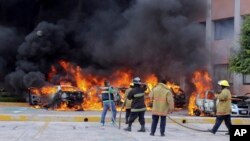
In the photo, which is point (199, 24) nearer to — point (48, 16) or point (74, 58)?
point (74, 58)

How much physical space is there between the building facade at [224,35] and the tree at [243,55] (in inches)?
130

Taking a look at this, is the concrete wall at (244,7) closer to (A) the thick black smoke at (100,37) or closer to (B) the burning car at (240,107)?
(A) the thick black smoke at (100,37)

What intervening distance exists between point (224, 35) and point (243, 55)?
687 centimetres

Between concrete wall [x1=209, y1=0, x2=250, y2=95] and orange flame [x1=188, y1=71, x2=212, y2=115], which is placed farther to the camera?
concrete wall [x1=209, y1=0, x2=250, y2=95]

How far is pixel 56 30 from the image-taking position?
33.1 meters

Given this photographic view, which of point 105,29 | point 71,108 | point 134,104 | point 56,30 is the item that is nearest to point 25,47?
point 56,30

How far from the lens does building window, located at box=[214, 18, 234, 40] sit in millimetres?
31000

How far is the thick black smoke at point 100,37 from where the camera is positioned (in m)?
29.7

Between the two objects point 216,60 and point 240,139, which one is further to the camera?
point 216,60

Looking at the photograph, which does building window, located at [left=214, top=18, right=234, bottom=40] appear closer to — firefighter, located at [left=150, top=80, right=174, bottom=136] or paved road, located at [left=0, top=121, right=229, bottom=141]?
paved road, located at [left=0, top=121, right=229, bottom=141]

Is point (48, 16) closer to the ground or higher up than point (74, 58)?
higher up

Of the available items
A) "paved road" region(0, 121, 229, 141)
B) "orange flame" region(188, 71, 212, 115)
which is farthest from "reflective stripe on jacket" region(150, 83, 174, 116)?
"orange flame" region(188, 71, 212, 115)

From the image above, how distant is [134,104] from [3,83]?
74.2 ft

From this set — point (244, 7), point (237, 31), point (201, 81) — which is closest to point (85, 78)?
point (201, 81)
